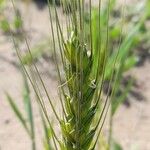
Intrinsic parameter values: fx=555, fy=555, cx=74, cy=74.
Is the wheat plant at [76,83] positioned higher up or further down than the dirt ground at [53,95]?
higher up

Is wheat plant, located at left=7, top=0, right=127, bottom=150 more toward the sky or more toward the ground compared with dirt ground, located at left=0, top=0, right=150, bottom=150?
more toward the sky

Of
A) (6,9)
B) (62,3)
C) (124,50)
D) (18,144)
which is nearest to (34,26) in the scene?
(6,9)

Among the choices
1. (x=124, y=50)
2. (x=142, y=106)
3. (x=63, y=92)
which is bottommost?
(x=142, y=106)

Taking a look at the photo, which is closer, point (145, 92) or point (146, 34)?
point (145, 92)

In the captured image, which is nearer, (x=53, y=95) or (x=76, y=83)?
(x=76, y=83)

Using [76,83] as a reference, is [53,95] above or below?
below

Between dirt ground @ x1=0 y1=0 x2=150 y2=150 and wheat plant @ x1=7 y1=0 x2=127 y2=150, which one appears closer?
wheat plant @ x1=7 y1=0 x2=127 y2=150

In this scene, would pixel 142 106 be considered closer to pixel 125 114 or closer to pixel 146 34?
pixel 125 114

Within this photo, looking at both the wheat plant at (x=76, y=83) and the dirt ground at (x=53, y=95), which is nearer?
the wheat plant at (x=76, y=83)
